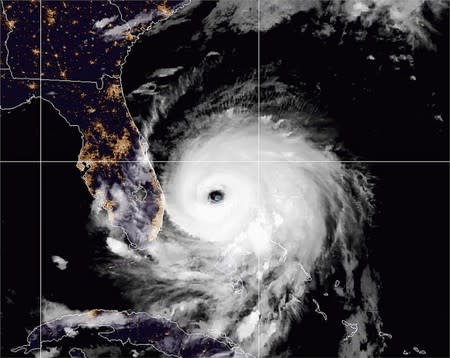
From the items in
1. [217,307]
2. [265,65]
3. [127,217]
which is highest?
[265,65]

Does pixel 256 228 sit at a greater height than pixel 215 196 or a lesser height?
lesser

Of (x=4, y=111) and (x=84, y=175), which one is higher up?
(x=4, y=111)

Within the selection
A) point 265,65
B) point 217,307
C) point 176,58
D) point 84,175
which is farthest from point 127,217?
point 265,65

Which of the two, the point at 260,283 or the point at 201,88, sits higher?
the point at 201,88

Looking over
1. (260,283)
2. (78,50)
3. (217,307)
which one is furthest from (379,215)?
(78,50)

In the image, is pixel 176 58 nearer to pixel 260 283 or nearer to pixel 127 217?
pixel 127 217

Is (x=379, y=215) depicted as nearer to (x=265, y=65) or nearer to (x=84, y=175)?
(x=265, y=65)
